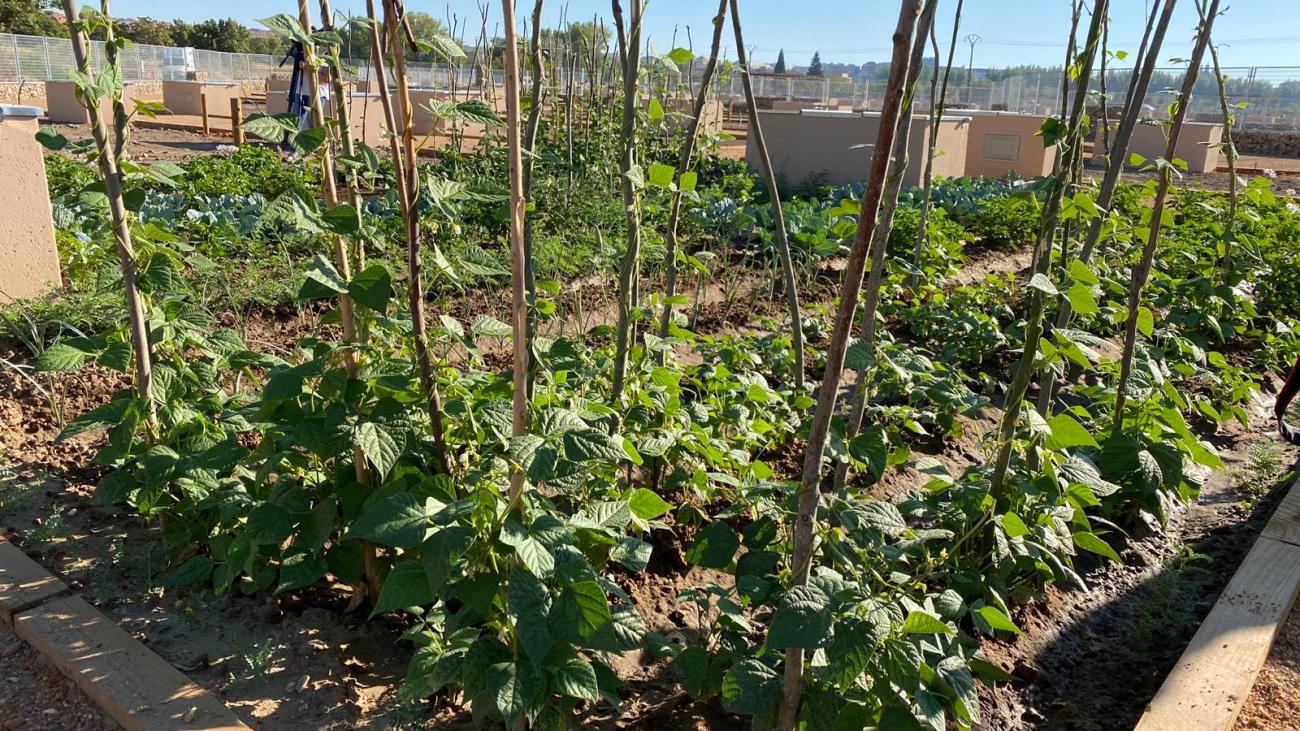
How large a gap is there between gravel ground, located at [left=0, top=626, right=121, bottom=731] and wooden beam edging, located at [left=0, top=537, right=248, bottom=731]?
0.02m

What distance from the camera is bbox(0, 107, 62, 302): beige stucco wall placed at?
4.43 metres

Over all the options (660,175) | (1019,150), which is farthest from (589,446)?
(1019,150)

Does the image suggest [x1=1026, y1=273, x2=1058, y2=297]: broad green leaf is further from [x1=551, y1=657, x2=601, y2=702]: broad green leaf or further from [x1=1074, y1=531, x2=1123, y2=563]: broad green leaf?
[x1=551, y1=657, x2=601, y2=702]: broad green leaf

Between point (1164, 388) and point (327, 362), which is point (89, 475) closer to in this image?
point (327, 362)

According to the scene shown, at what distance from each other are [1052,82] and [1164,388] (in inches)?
1812

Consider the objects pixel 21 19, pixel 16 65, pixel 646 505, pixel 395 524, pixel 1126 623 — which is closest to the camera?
pixel 395 524

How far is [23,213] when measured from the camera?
450 cm

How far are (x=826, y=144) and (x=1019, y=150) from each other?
600 cm

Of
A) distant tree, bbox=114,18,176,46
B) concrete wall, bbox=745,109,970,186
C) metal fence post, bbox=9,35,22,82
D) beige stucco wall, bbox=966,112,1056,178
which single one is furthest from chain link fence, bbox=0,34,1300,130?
concrete wall, bbox=745,109,970,186

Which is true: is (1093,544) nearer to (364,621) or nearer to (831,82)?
(364,621)

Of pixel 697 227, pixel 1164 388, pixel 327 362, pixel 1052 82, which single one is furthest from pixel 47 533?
pixel 1052 82

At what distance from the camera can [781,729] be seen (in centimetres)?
195

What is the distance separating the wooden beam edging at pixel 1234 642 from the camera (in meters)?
2.40

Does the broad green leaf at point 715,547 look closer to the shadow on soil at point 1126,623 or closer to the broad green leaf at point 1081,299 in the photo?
the shadow on soil at point 1126,623
